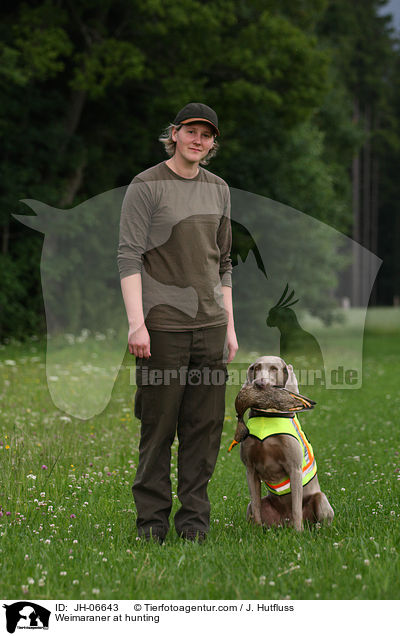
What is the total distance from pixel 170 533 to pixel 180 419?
0.82 metres

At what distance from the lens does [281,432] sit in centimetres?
467

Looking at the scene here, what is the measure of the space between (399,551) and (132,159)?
62.1 feet

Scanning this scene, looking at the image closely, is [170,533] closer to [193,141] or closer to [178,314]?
[178,314]

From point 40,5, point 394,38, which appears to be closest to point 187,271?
point 40,5

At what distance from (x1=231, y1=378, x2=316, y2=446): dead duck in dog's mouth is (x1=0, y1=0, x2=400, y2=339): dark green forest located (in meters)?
12.2

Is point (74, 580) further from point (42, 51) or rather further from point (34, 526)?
point (42, 51)

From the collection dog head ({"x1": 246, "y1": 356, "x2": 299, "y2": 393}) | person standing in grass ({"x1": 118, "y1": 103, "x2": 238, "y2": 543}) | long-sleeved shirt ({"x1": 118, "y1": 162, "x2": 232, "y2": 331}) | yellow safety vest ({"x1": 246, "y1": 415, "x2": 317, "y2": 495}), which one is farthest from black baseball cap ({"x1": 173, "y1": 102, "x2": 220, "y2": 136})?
yellow safety vest ({"x1": 246, "y1": 415, "x2": 317, "y2": 495})

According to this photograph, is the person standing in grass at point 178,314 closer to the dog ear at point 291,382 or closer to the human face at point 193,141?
the human face at point 193,141

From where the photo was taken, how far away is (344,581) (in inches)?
145

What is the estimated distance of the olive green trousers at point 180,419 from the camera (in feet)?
15.1
